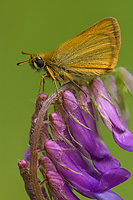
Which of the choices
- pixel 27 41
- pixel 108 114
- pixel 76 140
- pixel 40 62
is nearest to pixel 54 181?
pixel 76 140

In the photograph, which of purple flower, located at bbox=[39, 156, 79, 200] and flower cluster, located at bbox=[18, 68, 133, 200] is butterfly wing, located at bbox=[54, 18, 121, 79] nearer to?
flower cluster, located at bbox=[18, 68, 133, 200]

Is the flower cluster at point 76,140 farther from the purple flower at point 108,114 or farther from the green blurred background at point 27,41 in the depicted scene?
the green blurred background at point 27,41

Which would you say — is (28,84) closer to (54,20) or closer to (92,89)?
(54,20)

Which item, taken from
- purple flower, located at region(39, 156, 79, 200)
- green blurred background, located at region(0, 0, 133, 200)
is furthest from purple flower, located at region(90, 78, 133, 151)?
green blurred background, located at region(0, 0, 133, 200)

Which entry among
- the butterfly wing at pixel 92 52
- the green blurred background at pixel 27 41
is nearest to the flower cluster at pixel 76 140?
the butterfly wing at pixel 92 52

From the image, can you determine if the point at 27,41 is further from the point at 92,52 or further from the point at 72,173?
the point at 72,173

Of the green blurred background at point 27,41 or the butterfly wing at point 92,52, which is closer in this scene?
the butterfly wing at point 92,52
